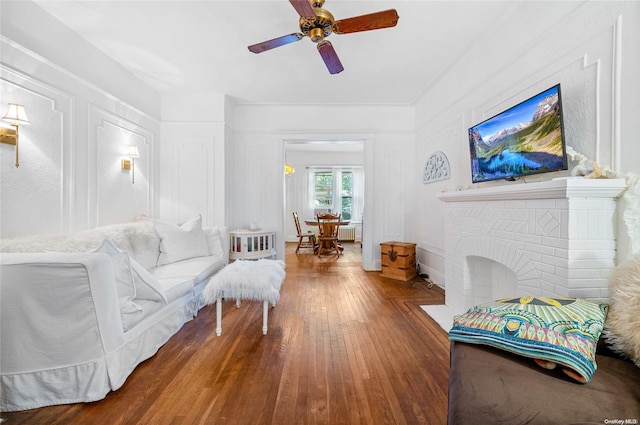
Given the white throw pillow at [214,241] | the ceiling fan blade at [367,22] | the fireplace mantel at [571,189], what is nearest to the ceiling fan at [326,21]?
the ceiling fan blade at [367,22]

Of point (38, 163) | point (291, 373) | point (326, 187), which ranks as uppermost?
point (326, 187)

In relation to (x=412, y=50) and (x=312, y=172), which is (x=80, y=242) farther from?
(x=312, y=172)

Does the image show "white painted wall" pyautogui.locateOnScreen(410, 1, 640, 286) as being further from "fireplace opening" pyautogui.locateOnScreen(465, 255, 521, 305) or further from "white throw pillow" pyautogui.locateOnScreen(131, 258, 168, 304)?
"white throw pillow" pyautogui.locateOnScreen(131, 258, 168, 304)

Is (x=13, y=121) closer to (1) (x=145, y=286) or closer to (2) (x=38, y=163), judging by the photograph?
(2) (x=38, y=163)

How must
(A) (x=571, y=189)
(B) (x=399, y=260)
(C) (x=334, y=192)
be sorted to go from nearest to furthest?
1. (A) (x=571, y=189)
2. (B) (x=399, y=260)
3. (C) (x=334, y=192)

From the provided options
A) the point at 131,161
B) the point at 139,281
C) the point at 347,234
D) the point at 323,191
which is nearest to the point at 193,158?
the point at 131,161

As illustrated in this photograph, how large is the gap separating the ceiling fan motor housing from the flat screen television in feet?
4.98

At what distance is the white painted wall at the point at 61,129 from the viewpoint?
1.93m

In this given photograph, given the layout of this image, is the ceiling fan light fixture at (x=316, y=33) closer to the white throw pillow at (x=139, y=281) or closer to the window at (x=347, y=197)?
the white throw pillow at (x=139, y=281)

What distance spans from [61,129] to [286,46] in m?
2.25

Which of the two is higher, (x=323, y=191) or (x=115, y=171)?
(x=323, y=191)

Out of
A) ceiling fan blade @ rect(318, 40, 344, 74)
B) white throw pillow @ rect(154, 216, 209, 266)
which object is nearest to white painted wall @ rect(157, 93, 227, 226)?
white throw pillow @ rect(154, 216, 209, 266)

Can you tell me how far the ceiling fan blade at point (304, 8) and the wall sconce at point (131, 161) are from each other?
8.76 ft

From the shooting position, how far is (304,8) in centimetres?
173
